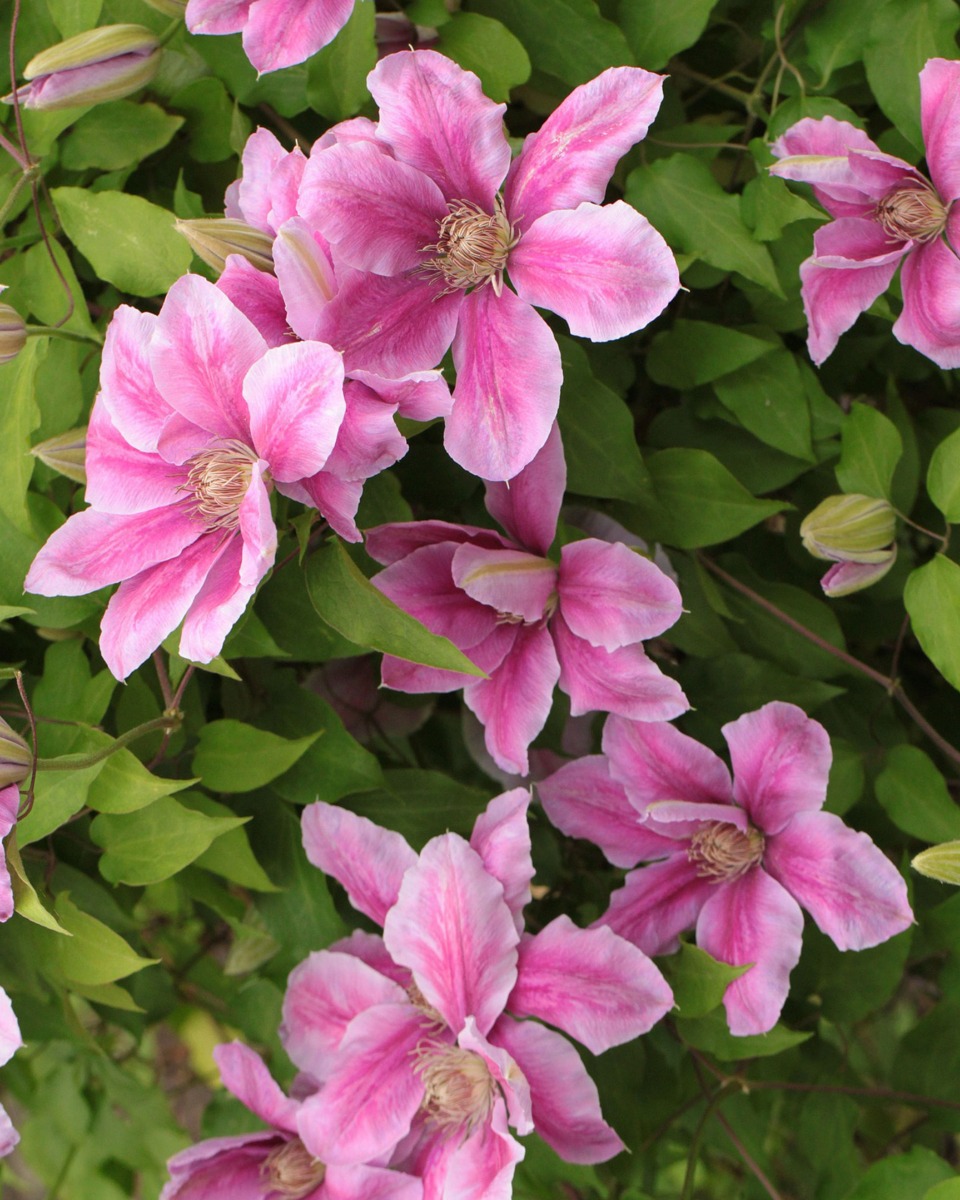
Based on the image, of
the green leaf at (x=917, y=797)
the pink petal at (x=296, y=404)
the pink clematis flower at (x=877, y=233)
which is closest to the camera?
the pink petal at (x=296, y=404)

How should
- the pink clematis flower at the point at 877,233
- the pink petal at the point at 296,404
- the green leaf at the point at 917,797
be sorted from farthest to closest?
the green leaf at the point at 917,797 < the pink clematis flower at the point at 877,233 < the pink petal at the point at 296,404

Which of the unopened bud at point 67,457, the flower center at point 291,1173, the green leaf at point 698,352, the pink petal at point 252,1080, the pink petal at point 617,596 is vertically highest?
the unopened bud at point 67,457

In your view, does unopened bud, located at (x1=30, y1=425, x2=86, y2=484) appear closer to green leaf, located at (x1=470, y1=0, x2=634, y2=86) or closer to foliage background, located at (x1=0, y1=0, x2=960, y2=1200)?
foliage background, located at (x1=0, y1=0, x2=960, y2=1200)

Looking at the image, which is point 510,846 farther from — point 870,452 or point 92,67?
point 92,67

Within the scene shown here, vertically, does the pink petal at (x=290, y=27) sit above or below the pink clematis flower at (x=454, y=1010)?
above

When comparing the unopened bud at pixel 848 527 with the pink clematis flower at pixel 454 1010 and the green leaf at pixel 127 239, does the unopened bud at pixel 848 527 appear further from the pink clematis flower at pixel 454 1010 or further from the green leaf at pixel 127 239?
the green leaf at pixel 127 239

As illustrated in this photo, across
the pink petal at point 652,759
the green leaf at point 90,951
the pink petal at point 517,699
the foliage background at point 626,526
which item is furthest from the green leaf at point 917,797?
the green leaf at point 90,951

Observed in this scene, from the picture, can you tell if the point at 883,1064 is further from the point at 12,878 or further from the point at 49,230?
the point at 49,230
